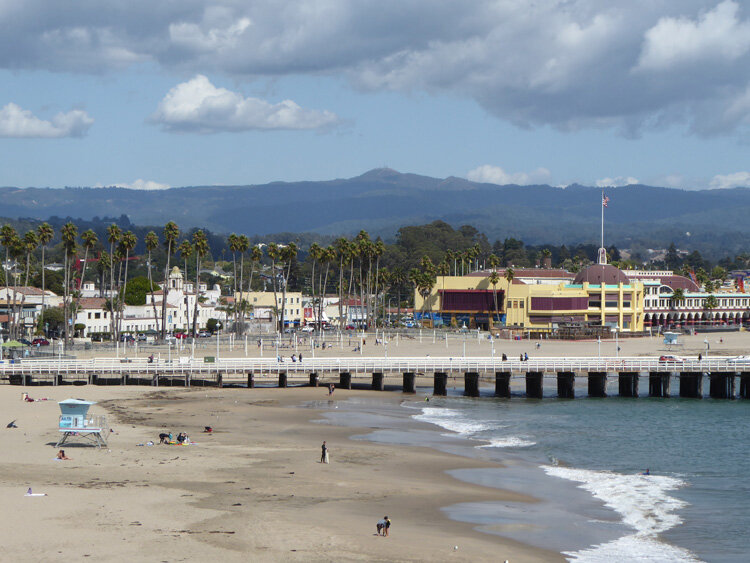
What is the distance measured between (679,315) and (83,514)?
16584cm

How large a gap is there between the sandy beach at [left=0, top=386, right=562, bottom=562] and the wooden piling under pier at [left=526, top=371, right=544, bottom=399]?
24349mm

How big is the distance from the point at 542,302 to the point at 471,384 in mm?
74240

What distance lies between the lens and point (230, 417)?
194 feet

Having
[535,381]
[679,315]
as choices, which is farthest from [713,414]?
[679,315]

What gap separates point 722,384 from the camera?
79.2 meters

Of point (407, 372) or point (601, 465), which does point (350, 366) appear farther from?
point (601, 465)

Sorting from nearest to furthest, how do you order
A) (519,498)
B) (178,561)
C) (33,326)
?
(178,561) → (519,498) → (33,326)

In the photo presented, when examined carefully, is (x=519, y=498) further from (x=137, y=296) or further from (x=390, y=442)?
(x=137, y=296)

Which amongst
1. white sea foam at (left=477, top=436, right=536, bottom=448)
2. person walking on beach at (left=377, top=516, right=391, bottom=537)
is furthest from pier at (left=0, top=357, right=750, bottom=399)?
person walking on beach at (left=377, top=516, right=391, bottom=537)

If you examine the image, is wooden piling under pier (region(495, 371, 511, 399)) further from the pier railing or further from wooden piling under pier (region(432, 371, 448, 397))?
wooden piling under pier (region(432, 371, 448, 397))

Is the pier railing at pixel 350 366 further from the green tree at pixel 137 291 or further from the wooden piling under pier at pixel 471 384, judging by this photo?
the green tree at pixel 137 291

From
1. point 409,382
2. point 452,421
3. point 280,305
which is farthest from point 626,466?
point 280,305

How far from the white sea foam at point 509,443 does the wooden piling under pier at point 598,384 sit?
24037 millimetres

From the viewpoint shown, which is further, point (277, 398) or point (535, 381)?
point (535, 381)
